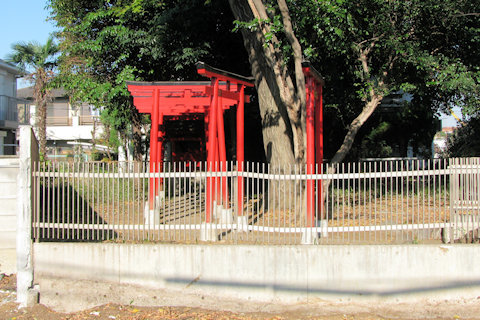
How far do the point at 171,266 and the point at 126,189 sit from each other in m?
1.45

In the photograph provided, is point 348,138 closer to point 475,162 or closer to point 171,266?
point 475,162

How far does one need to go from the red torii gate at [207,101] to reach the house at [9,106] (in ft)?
38.5

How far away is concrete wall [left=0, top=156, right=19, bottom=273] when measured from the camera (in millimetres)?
7031

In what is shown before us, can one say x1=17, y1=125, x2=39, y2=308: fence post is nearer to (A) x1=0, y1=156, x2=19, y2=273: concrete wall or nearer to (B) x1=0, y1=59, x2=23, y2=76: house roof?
(A) x1=0, y1=156, x2=19, y2=273: concrete wall

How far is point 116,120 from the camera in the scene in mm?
17062

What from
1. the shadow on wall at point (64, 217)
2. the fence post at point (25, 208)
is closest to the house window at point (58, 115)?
the shadow on wall at point (64, 217)

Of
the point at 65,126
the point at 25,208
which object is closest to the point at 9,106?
the point at 65,126

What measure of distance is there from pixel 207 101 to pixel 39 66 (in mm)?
14516

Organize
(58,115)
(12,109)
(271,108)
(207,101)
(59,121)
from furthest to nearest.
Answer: (58,115), (59,121), (12,109), (207,101), (271,108)

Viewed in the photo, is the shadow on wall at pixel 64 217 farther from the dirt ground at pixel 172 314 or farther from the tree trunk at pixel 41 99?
the tree trunk at pixel 41 99

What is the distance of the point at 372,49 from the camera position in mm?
11641

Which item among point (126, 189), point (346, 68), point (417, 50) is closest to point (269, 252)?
point (126, 189)

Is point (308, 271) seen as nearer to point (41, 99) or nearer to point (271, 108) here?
point (271, 108)

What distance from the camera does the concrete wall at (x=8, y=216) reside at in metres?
7.03
